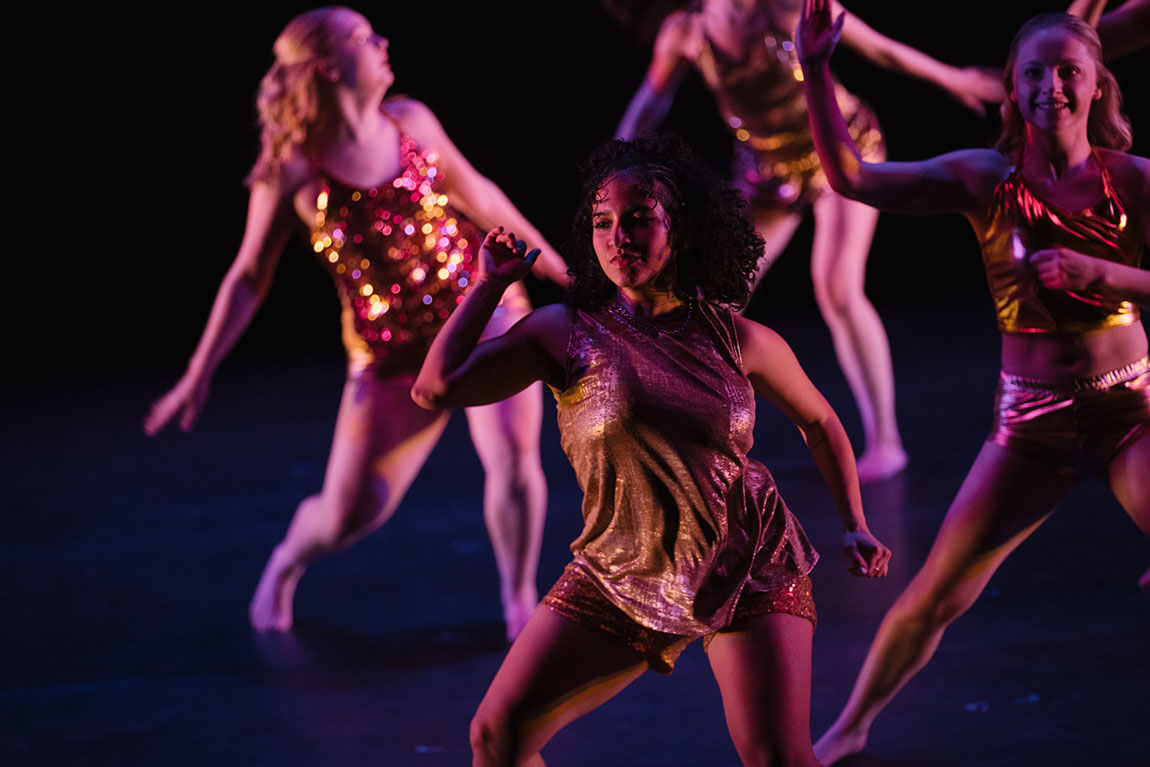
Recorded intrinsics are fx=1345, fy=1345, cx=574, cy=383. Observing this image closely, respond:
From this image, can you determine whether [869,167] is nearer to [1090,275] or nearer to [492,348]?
[1090,275]

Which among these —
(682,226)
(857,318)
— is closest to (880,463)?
(857,318)

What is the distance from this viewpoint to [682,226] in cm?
238

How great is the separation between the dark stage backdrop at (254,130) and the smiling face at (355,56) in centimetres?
451

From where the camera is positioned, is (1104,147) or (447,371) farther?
(1104,147)

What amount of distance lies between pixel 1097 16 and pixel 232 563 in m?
3.45

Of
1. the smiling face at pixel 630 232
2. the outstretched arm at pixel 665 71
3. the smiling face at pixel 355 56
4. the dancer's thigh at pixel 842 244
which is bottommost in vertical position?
the dancer's thigh at pixel 842 244

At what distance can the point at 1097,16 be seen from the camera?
10.7 ft

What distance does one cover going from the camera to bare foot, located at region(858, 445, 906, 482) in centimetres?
552

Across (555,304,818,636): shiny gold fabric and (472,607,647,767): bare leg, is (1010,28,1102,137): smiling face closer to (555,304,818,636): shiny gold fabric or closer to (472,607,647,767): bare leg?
(555,304,818,636): shiny gold fabric

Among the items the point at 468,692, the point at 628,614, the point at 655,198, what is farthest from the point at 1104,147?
the point at 468,692

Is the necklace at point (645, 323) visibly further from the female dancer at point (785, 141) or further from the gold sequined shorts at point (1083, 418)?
the female dancer at point (785, 141)

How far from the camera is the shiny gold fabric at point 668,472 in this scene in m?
2.27

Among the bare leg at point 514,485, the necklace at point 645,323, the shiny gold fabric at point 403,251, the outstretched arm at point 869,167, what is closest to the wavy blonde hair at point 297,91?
the shiny gold fabric at point 403,251

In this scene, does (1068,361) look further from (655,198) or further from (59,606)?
(59,606)
